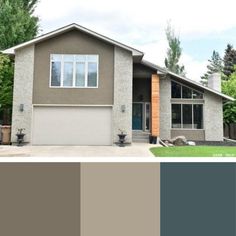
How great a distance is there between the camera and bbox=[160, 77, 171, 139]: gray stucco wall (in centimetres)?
2114

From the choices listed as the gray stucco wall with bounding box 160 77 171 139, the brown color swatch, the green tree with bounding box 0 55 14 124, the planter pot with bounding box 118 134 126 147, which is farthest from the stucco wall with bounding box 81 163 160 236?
the green tree with bounding box 0 55 14 124

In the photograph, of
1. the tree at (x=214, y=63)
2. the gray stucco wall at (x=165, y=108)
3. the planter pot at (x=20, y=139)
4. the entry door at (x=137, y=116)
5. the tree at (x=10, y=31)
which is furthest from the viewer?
the tree at (x=214, y=63)

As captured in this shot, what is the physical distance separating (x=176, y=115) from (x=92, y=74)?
694cm

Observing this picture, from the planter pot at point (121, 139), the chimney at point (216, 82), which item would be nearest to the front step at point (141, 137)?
the planter pot at point (121, 139)

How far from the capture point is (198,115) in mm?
21531

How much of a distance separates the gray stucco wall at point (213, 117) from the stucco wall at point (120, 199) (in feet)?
57.6

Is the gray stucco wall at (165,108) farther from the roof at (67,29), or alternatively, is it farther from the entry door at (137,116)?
the roof at (67,29)

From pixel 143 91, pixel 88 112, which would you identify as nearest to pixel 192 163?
pixel 88 112

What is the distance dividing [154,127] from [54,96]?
6.33 metres

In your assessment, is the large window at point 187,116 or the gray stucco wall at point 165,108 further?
the large window at point 187,116

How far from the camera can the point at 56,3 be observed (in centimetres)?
2970

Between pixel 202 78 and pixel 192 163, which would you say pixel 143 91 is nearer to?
pixel 192 163

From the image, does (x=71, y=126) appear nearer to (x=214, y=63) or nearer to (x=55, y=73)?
(x=55, y=73)

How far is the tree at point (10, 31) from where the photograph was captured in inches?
886
